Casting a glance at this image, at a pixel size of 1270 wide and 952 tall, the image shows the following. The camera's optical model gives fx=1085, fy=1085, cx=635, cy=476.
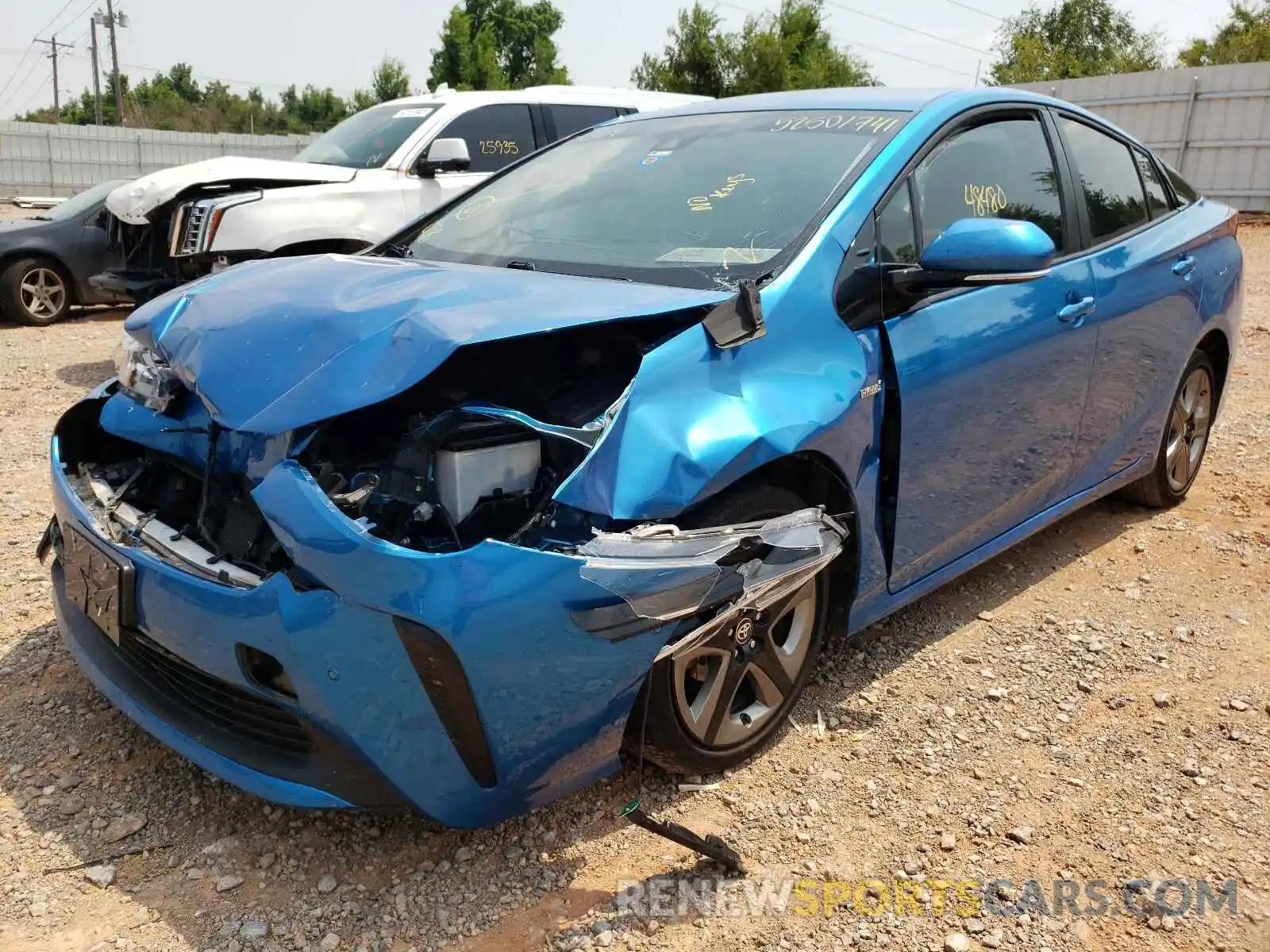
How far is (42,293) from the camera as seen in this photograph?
972 centimetres

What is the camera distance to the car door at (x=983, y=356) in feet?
9.83

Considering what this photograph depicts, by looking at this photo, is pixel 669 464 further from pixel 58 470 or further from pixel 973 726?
pixel 58 470

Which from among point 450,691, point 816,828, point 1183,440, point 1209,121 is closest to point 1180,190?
point 1183,440

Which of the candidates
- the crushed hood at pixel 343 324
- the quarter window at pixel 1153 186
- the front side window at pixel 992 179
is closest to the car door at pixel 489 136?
the quarter window at pixel 1153 186

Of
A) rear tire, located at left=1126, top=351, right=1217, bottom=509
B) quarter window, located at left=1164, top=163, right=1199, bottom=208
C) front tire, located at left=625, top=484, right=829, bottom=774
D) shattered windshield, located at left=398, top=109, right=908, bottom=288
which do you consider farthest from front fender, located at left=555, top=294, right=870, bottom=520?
quarter window, located at left=1164, top=163, right=1199, bottom=208

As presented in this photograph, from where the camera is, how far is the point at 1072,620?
3.79 meters

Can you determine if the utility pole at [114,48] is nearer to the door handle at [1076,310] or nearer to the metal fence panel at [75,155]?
the metal fence panel at [75,155]

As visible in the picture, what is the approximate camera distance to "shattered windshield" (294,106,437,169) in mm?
7875

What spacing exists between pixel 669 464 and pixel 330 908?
3.86 ft

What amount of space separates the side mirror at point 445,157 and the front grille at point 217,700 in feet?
16.4

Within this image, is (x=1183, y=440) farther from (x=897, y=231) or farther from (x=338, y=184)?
(x=338, y=184)

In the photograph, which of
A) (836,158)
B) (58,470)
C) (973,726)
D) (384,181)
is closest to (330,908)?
(58,470)

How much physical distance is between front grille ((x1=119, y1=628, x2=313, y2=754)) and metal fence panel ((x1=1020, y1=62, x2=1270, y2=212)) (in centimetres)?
1709

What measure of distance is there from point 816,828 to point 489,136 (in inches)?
264
